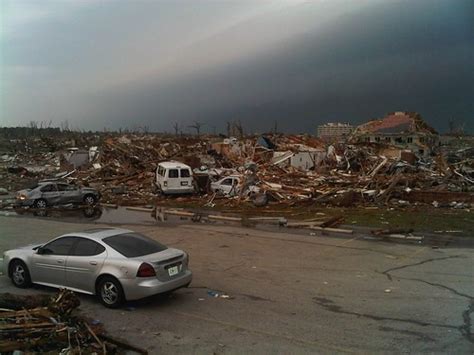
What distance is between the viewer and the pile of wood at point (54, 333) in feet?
21.4

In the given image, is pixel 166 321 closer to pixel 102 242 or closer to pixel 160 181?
pixel 102 242

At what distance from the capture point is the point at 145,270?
29.1ft

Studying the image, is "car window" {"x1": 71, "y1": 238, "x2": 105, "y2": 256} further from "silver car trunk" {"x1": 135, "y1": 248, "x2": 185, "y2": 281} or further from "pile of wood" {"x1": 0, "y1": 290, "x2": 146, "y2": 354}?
"pile of wood" {"x1": 0, "y1": 290, "x2": 146, "y2": 354}

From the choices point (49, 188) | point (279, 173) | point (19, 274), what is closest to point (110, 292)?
point (19, 274)

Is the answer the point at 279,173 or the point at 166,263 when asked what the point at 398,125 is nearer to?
the point at 279,173

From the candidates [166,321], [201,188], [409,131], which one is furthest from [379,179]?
[409,131]

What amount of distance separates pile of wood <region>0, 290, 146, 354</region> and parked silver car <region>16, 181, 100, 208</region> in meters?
21.8

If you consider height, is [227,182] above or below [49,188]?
above

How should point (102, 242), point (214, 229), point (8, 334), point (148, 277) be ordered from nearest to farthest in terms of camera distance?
point (8, 334)
point (148, 277)
point (102, 242)
point (214, 229)

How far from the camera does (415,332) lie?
7797 mm

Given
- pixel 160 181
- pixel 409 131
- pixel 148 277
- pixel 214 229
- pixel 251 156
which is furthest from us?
pixel 409 131

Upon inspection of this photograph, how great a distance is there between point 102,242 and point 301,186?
2271cm

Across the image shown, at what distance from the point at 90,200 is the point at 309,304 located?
22836mm

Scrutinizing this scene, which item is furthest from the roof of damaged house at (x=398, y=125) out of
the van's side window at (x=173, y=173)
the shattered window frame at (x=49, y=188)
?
the shattered window frame at (x=49, y=188)
